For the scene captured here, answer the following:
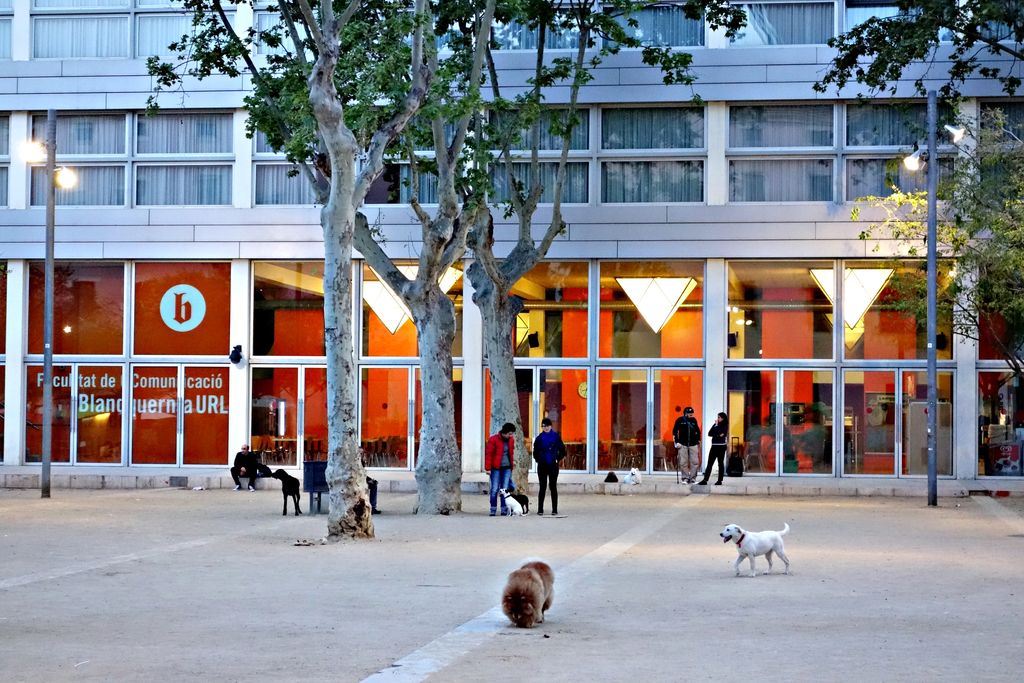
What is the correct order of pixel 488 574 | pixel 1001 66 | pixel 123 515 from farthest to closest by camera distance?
pixel 1001 66
pixel 123 515
pixel 488 574

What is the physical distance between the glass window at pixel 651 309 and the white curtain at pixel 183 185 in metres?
9.53

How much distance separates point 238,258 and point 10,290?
5.78 meters

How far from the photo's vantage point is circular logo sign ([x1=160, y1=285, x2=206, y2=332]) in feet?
126

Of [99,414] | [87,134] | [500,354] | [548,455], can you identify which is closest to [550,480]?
[548,455]

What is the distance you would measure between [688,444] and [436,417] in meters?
9.58

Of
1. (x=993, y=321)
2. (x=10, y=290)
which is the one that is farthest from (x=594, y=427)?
(x=10, y=290)

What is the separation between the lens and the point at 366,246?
2652 cm

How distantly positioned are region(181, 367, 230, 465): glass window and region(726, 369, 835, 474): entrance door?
12247mm

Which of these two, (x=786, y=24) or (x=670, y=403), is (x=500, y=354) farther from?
(x=786, y=24)

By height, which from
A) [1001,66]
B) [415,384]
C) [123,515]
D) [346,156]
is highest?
[1001,66]

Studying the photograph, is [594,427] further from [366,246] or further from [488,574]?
[488,574]

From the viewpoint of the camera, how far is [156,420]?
38562mm

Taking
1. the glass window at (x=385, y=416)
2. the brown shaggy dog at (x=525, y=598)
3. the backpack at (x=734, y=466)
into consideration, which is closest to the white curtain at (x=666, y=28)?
the backpack at (x=734, y=466)

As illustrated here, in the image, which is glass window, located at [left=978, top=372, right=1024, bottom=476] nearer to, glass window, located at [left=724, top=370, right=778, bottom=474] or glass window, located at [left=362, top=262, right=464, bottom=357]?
glass window, located at [left=724, top=370, right=778, bottom=474]
